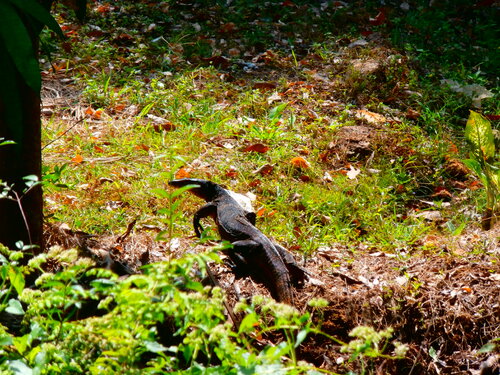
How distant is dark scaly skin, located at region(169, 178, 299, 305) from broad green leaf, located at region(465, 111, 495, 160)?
5.73 ft

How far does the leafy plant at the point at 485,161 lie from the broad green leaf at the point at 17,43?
123 inches

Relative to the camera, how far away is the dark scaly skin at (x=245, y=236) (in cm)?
361

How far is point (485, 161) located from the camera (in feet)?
14.5

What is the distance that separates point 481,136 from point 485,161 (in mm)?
207

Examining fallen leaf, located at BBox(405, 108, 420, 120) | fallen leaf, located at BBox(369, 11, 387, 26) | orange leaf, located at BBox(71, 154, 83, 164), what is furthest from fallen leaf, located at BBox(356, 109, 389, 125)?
orange leaf, located at BBox(71, 154, 83, 164)

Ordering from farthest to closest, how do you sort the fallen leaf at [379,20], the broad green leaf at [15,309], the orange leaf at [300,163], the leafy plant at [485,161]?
the fallen leaf at [379,20]
the orange leaf at [300,163]
the leafy plant at [485,161]
the broad green leaf at [15,309]

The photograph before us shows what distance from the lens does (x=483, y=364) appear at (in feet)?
10.6

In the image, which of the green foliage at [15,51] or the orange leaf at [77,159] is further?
the orange leaf at [77,159]

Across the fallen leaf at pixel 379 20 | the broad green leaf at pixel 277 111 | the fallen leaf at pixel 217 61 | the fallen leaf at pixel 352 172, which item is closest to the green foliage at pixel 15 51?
the fallen leaf at pixel 352 172

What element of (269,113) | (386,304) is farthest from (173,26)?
(386,304)

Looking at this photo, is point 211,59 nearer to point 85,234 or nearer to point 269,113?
point 269,113

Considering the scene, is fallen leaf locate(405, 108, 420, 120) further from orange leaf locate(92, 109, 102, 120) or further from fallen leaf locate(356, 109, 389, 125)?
orange leaf locate(92, 109, 102, 120)

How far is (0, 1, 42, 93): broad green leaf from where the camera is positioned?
7.04ft

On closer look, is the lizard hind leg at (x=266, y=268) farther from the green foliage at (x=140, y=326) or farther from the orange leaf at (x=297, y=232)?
the green foliage at (x=140, y=326)
